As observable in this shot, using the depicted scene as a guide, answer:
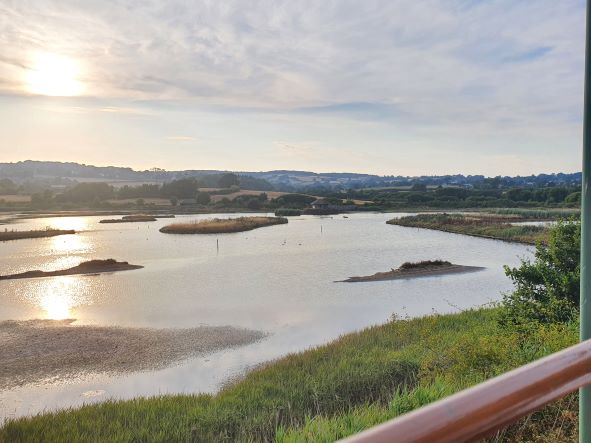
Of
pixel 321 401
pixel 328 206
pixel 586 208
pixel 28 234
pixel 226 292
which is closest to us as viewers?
pixel 586 208

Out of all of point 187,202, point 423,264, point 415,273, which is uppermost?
point 187,202

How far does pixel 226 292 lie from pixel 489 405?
28.7 m

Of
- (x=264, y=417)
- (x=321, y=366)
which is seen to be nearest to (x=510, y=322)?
(x=321, y=366)

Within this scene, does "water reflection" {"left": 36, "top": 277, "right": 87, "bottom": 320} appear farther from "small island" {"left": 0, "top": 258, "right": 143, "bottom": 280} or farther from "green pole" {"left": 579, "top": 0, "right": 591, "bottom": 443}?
"green pole" {"left": 579, "top": 0, "right": 591, "bottom": 443}

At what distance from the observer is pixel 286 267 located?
39094 millimetres

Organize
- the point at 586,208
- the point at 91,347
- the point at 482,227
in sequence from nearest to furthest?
the point at 586,208, the point at 91,347, the point at 482,227

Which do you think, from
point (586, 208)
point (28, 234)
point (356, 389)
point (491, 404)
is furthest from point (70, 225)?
point (491, 404)

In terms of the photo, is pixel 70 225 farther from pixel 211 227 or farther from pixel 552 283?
pixel 552 283

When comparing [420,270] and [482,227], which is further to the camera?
[482,227]

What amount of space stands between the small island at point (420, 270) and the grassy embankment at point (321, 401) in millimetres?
18080

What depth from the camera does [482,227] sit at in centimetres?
6931

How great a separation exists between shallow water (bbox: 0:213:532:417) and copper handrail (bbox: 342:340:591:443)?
13.4 meters

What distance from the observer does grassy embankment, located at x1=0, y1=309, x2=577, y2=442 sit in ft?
24.9

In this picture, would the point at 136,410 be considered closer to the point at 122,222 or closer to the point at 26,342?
the point at 26,342
